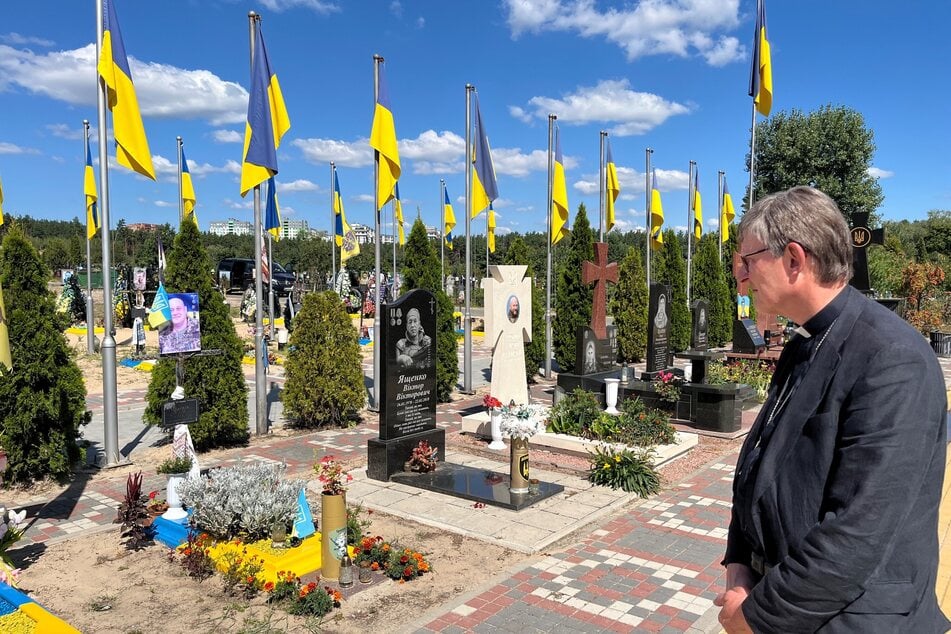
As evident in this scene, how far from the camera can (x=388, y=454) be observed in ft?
26.1

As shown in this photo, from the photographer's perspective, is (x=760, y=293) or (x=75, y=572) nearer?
(x=760, y=293)

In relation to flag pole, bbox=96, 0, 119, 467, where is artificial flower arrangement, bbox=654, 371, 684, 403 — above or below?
below

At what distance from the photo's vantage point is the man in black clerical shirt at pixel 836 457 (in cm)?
154

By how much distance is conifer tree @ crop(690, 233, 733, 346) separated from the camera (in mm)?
23641

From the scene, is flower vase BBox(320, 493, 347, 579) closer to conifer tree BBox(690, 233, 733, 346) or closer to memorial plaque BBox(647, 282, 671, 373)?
memorial plaque BBox(647, 282, 671, 373)

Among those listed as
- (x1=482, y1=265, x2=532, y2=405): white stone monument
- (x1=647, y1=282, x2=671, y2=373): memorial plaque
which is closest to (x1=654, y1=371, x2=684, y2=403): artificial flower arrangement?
(x1=647, y1=282, x2=671, y2=373): memorial plaque

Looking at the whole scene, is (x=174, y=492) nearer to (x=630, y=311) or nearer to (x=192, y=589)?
(x=192, y=589)

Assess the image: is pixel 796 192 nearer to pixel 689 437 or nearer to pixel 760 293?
pixel 760 293

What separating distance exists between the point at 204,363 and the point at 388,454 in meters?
2.95

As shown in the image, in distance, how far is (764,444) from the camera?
1826 millimetres

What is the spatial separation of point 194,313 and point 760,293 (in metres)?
7.94

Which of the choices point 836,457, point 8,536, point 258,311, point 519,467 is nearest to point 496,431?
point 519,467

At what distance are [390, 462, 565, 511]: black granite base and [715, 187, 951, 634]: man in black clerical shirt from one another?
17.5 feet

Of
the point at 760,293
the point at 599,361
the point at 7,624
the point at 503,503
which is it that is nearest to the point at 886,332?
the point at 760,293
